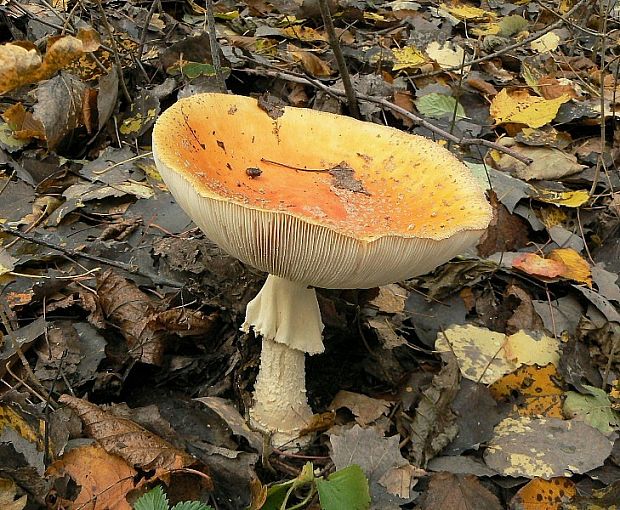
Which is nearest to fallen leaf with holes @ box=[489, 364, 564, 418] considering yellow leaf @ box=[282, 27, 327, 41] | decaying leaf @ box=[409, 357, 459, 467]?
decaying leaf @ box=[409, 357, 459, 467]

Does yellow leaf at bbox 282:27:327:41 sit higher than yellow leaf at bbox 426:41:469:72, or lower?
higher

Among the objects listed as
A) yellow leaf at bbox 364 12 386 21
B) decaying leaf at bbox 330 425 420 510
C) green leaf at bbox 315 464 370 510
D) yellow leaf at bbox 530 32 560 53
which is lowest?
yellow leaf at bbox 530 32 560 53

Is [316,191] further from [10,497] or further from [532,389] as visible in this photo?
[10,497]

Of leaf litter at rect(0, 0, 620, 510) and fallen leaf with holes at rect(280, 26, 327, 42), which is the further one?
fallen leaf with holes at rect(280, 26, 327, 42)

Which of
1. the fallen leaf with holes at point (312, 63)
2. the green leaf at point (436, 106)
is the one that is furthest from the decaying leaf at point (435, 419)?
the fallen leaf with holes at point (312, 63)

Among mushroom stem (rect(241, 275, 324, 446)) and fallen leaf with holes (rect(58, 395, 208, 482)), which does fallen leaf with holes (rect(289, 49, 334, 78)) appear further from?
fallen leaf with holes (rect(58, 395, 208, 482))

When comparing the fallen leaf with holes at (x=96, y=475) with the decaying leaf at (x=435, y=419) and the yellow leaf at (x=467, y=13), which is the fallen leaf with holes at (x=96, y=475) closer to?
the decaying leaf at (x=435, y=419)
